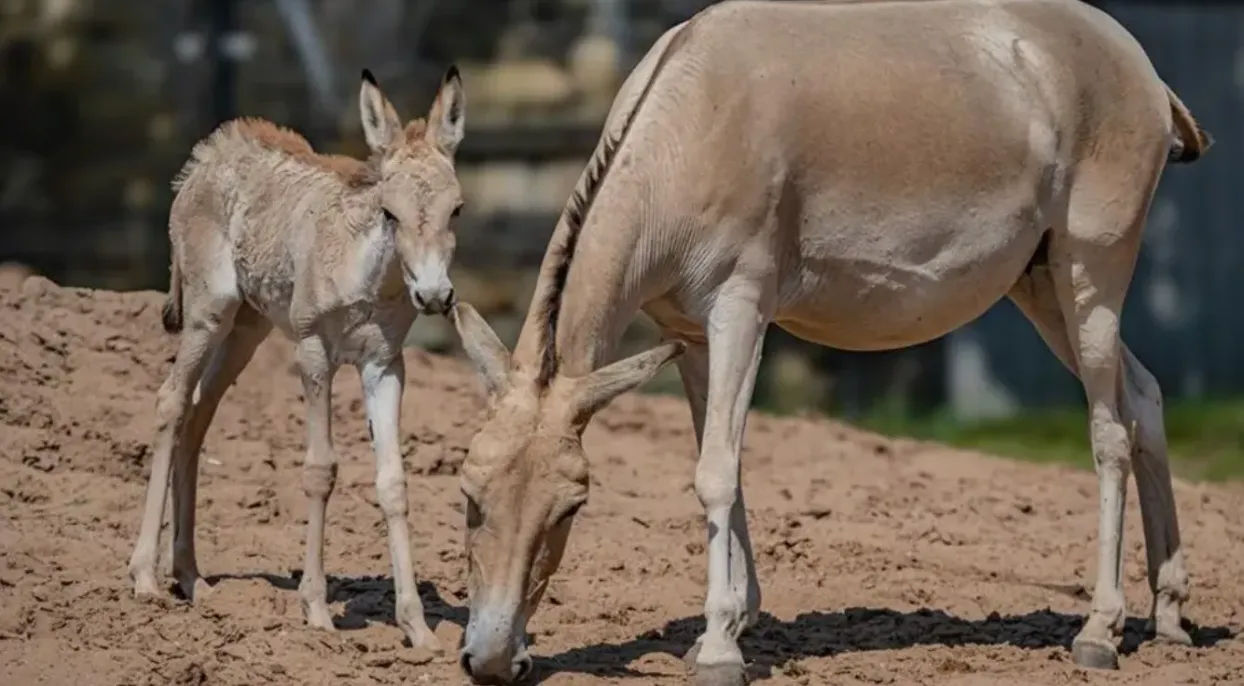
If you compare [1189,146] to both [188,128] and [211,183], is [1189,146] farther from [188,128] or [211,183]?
[188,128]

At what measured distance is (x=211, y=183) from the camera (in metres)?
9.28

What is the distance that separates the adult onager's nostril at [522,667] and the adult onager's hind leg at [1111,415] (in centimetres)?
242

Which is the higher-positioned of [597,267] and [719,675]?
[597,267]

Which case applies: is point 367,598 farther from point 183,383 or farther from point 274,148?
point 274,148

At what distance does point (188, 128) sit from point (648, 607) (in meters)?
9.65

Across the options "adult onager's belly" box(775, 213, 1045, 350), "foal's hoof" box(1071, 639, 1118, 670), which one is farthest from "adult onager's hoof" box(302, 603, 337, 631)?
"foal's hoof" box(1071, 639, 1118, 670)

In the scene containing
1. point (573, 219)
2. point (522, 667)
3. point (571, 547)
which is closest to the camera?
point (522, 667)

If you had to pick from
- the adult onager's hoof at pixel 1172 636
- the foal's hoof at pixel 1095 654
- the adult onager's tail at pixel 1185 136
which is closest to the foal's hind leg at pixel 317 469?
the foal's hoof at pixel 1095 654

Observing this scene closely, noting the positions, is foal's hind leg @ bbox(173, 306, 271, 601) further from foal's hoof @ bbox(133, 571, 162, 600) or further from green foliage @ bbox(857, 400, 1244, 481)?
green foliage @ bbox(857, 400, 1244, 481)

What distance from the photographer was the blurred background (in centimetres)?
1773

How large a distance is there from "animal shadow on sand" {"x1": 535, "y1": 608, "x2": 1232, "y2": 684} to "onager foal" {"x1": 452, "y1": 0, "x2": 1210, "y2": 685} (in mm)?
223

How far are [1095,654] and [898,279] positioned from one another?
1.66 m

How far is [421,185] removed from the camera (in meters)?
8.02

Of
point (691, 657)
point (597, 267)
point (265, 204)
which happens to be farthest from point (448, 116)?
point (691, 657)
